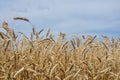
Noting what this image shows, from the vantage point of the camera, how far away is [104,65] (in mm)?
3475

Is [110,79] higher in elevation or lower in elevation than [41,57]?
lower

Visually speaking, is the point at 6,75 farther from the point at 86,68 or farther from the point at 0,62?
the point at 86,68

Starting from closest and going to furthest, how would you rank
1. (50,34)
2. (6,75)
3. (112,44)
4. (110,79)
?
(6,75) < (110,79) < (50,34) < (112,44)

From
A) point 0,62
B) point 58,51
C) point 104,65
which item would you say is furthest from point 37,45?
point 104,65

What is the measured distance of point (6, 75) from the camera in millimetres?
2525

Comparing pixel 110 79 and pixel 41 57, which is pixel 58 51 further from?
pixel 110 79

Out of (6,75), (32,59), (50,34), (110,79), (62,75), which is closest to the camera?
(6,75)

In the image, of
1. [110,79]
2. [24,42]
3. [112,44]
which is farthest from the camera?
[112,44]

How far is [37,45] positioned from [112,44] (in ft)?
6.25

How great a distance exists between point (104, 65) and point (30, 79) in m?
0.94

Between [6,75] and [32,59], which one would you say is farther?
[32,59]

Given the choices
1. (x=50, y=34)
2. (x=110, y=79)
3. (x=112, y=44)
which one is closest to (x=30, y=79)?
(x=110, y=79)

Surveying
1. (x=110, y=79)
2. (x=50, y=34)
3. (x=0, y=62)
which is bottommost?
(x=110, y=79)

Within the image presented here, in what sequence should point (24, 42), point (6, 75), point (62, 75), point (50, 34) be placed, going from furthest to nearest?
point (50, 34), point (24, 42), point (62, 75), point (6, 75)
